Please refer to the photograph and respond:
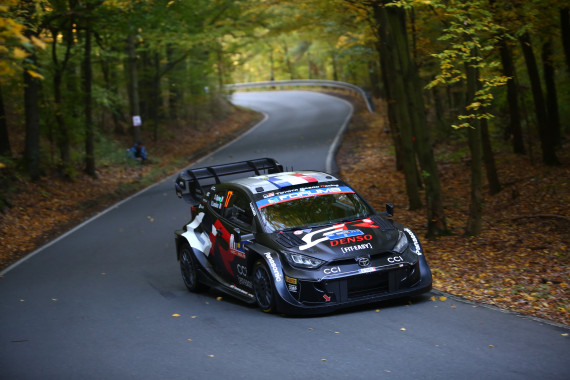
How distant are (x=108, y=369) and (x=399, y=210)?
1137cm

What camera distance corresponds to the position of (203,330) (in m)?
7.96

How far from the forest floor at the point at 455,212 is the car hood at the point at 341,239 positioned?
115 centimetres

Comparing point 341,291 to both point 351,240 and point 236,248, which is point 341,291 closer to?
point 351,240

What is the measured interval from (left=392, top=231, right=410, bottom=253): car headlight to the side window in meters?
2.04

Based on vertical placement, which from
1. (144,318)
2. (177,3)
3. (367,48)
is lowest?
(144,318)

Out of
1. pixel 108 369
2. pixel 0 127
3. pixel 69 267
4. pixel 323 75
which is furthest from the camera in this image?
pixel 323 75

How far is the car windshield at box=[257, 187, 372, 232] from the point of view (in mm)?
9000

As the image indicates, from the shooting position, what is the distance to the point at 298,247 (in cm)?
823

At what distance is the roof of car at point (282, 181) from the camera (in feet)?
31.6

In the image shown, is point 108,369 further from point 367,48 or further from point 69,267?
point 367,48

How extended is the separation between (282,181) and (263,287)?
6.22ft

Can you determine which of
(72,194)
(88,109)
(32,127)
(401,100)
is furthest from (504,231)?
(88,109)

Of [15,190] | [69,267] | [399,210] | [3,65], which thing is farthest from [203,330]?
[15,190]

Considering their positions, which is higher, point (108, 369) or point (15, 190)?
point (15, 190)
